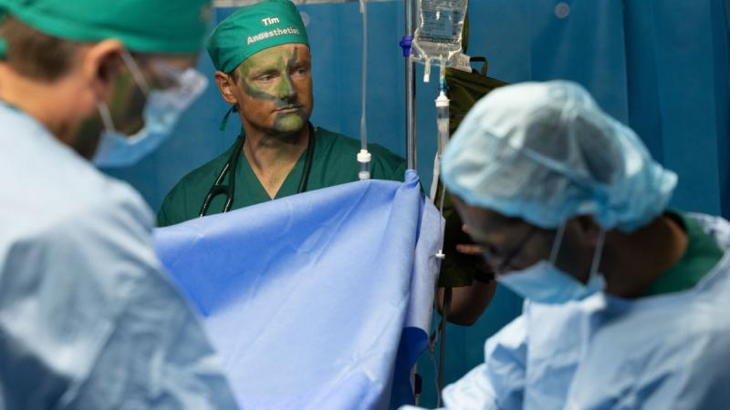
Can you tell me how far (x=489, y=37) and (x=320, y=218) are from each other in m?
0.97

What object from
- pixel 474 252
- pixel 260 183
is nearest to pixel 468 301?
pixel 474 252

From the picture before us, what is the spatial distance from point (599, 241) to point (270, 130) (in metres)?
1.64

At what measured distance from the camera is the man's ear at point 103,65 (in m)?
1.22

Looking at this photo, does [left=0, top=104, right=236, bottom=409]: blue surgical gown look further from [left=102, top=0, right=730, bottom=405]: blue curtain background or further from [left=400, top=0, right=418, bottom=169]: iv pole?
[left=102, top=0, right=730, bottom=405]: blue curtain background

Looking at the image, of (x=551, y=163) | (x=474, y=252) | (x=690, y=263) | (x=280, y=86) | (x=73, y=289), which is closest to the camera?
(x=73, y=289)

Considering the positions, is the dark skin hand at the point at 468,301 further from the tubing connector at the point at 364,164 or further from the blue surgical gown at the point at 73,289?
the blue surgical gown at the point at 73,289

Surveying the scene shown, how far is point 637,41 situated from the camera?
2896 mm

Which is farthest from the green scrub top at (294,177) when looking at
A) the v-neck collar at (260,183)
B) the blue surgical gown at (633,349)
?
the blue surgical gown at (633,349)

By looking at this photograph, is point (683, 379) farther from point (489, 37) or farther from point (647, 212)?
point (489, 37)

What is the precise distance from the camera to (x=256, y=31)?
2.81 meters

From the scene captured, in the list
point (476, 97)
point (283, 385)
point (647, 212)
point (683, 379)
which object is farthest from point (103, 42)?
point (476, 97)

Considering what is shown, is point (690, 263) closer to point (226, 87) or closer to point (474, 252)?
point (474, 252)

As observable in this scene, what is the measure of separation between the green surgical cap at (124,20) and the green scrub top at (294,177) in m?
1.50

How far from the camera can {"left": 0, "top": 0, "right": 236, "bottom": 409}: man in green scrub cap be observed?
44.8 inches
